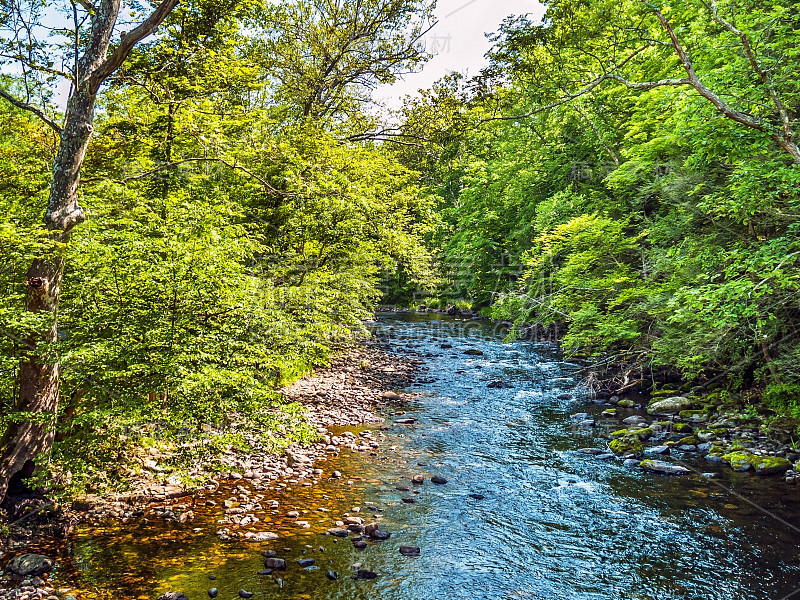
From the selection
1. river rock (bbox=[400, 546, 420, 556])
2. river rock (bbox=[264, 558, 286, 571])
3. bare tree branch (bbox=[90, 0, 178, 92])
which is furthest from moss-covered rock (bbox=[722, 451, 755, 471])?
bare tree branch (bbox=[90, 0, 178, 92])

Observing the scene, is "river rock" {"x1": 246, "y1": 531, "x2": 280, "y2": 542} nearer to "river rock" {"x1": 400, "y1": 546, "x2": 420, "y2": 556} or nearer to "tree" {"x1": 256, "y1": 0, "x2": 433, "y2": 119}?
"river rock" {"x1": 400, "y1": 546, "x2": 420, "y2": 556}

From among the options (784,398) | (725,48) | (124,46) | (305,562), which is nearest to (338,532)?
(305,562)

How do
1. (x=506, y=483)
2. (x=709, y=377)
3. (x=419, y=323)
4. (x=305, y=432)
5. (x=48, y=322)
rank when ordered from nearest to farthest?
(x=48, y=322)
(x=305, y=432)
(x=506, y=483)
(x=709, y=377)
(x=419, y=323)

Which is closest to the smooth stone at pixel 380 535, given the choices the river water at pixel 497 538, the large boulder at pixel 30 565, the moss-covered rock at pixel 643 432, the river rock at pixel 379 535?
the river rock at pixel 379 535

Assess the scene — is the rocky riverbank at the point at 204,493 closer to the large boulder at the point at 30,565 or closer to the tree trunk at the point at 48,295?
the large boulder at the point at 30,565

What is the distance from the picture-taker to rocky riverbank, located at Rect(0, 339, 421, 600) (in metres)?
6.15

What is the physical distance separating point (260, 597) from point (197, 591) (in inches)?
30.3

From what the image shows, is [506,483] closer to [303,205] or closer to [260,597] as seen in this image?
[260,597]

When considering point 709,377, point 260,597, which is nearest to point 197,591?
point 260,597

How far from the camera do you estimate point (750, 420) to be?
12.0 m

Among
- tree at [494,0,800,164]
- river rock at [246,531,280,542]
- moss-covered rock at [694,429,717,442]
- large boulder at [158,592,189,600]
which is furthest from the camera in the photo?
moss-covered rock at [694,429,717,442]

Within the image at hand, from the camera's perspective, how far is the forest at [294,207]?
668cm

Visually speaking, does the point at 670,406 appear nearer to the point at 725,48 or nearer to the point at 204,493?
the point at 725,48

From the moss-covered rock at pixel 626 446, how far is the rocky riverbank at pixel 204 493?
5.59 meters
